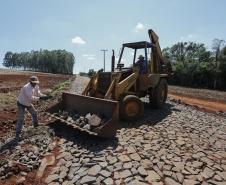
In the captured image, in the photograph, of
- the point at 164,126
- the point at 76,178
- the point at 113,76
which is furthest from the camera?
the point at 113,76

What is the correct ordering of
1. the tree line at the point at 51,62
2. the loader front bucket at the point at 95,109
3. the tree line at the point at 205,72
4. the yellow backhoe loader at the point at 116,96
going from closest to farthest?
1. the loader front bucket at the point at 95,109
2. the yellow backhoe loader at the point at 116,96
3. the tree line at the point at 205,72
4. the tree line at the point at 51,62

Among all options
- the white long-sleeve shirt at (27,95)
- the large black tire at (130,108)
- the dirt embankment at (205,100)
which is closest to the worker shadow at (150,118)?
the large black tire at (130,108)

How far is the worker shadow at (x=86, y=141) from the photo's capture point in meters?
3.61

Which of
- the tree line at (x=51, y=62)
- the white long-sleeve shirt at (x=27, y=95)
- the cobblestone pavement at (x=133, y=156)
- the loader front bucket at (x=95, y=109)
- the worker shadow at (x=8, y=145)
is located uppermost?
the tree line at (x=51, y=62)

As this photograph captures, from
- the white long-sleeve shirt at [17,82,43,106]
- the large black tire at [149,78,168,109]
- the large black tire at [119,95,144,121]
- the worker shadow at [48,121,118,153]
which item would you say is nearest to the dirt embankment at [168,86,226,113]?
the large black tire at [149,78,168,109]

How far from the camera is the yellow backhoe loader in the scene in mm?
4100

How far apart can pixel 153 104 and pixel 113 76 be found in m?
2.45

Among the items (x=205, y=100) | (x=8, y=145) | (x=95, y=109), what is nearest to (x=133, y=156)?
Result: (x=95, y=109)

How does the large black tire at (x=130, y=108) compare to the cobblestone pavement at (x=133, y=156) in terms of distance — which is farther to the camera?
the large black tire at (x=130, y=108)

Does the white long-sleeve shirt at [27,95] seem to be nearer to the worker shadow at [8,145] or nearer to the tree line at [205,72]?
the worker shadow at [8,145]

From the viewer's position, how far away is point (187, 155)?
11.4 feet

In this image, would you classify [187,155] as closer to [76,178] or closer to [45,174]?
[76,178]

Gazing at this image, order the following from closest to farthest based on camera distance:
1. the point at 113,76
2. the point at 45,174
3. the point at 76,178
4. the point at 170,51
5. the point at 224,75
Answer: the point at 76,178 → the point at 45,174 → the point at 113,76 → the point at 224,75 → the point at 170,51

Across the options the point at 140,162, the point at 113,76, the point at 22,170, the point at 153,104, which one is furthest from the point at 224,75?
the point at 22,170
